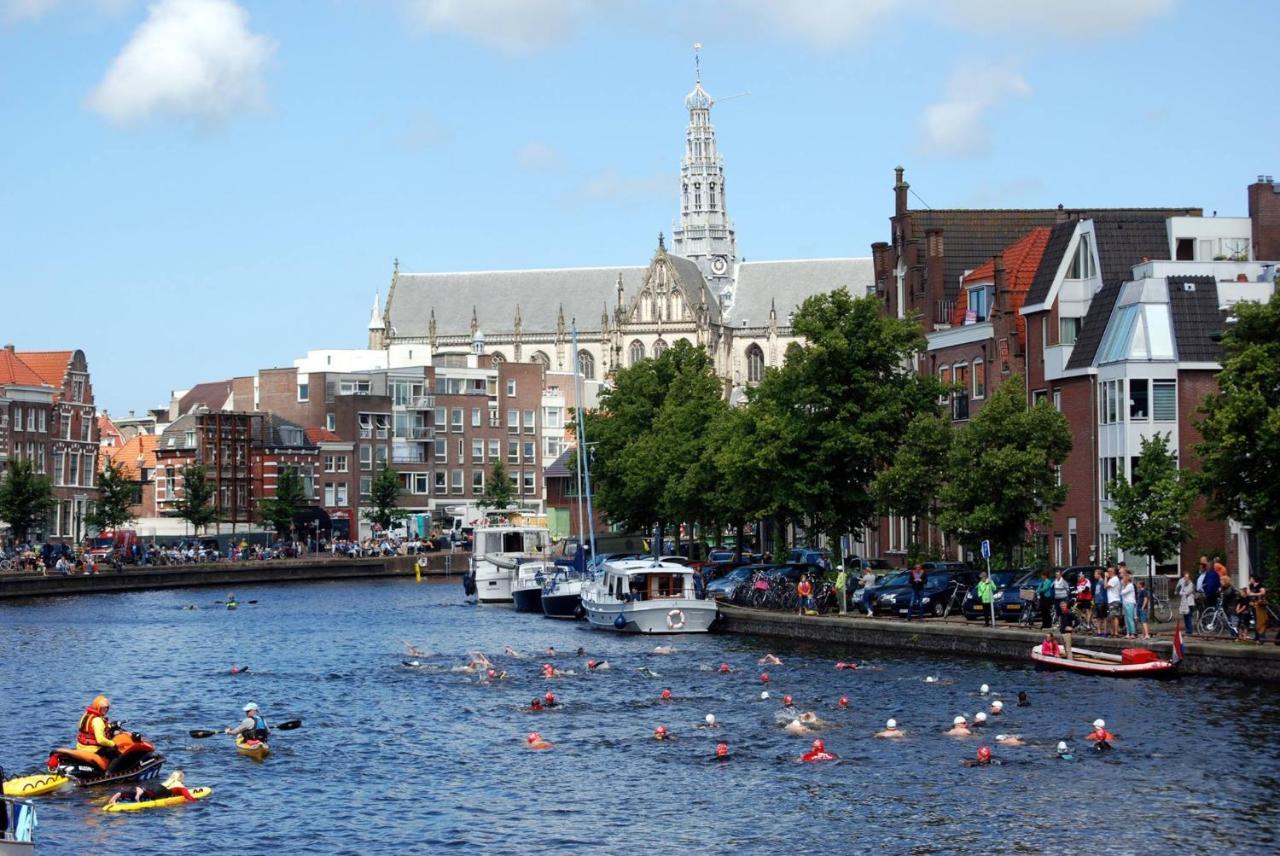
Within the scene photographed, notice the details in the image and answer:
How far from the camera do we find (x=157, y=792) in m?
41.9

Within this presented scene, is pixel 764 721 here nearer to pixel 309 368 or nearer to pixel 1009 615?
pixel 1009 615

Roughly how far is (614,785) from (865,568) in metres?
47.1

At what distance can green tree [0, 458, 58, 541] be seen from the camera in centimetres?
12862

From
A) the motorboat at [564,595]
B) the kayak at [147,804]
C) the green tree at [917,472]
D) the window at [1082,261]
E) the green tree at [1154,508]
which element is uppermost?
the window at [1082,261]

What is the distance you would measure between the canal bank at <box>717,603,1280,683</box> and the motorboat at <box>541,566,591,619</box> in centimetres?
1317

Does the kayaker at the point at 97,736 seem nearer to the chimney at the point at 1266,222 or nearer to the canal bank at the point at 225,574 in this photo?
the chimney at the point at 1266,222

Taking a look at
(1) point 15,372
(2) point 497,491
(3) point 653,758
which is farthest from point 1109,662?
(2) point 497,491

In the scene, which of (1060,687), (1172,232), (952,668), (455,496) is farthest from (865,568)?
(455,496)

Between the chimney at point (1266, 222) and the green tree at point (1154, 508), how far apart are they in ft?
58.7

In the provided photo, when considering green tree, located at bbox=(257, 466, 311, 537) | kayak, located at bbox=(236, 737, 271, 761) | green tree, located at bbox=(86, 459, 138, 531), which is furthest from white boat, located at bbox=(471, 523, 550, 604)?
kayak, located at bbox=(236, 737, 271, 761)

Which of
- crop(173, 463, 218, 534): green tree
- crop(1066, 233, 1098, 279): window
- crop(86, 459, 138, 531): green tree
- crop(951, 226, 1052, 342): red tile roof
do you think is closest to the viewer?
crop(1066, 233, 1098, 279): window

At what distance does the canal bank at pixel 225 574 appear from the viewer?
11562 cm

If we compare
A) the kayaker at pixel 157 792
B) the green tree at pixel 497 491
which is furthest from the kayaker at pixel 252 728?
the green tree at pixel 497 491

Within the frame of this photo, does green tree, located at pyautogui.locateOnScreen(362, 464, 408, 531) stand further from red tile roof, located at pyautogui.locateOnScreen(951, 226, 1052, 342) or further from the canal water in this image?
the canal water
